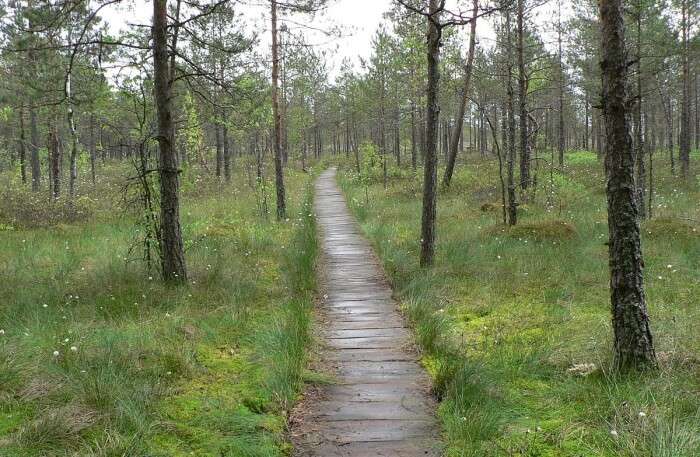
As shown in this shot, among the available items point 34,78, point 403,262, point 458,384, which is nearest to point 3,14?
point 34,78

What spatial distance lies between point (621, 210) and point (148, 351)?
457cm

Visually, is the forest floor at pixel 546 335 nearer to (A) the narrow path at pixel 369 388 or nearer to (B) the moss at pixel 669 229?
(B) the moss at pixel 669 229

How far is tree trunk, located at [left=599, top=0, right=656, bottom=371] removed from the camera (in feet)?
12.7

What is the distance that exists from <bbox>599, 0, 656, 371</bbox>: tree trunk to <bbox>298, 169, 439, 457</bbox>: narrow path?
6.01ft

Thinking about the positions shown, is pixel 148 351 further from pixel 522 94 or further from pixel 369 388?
pixel 522 94

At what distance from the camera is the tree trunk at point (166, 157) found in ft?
22.4

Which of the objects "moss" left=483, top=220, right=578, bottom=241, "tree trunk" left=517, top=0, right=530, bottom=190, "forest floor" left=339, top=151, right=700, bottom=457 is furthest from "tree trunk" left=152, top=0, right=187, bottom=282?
"tree trunk" left=517, top=0, right=530, bottom=190

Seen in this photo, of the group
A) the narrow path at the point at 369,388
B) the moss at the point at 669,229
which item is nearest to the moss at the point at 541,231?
the moss at the point at 669,229

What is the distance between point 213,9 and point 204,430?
18.8 feet

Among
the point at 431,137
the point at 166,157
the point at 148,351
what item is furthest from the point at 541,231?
the point at 148,351

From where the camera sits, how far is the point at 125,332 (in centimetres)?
510

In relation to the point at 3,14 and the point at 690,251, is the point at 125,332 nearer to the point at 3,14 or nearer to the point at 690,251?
the point at 690,251

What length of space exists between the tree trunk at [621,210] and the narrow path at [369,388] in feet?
6.01

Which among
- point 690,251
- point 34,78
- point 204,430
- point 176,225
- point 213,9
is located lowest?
point 204,430
